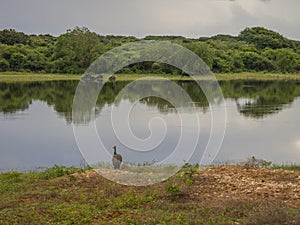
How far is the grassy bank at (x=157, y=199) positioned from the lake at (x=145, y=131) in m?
5.18

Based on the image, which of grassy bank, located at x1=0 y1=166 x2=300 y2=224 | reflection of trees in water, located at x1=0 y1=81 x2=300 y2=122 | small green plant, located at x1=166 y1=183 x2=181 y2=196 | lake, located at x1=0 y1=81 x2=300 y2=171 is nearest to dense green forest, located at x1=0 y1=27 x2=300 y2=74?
reflection of trees in water, located at x1=0 y1=81 x2=300 y2=122

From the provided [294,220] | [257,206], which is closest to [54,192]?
[257,206]

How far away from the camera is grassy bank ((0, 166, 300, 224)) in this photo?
7027 millimetres

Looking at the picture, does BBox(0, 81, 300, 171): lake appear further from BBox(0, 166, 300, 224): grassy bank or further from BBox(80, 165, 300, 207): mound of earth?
BBox(0, 166, 300, 224): grassy bank

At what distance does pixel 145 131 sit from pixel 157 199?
43.6 ft

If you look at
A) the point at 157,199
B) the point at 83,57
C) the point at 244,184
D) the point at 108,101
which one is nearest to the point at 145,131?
the point at 244,184

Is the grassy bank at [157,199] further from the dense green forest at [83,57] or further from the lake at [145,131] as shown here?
the dense green forest at [83,57]

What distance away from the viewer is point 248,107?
105ft

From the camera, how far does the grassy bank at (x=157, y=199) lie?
7.03 m

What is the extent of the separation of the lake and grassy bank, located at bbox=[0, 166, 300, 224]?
5.18m

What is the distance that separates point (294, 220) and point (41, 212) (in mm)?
4376

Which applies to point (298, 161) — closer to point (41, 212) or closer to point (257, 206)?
point (257, 206)

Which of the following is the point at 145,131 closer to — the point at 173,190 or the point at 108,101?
the point at 173,190

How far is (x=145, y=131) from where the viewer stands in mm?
21688
